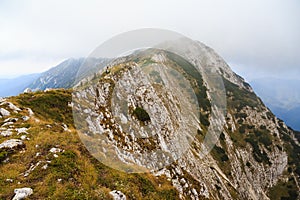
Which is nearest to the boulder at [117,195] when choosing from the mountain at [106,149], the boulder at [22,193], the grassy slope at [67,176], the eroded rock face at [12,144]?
the mountain at [106,149]

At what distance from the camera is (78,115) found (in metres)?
39.7

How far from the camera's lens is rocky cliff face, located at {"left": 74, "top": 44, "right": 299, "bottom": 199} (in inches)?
1575

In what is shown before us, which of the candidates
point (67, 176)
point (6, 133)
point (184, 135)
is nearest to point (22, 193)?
point (67, 176)

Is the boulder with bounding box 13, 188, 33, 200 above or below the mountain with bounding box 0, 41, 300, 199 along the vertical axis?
below

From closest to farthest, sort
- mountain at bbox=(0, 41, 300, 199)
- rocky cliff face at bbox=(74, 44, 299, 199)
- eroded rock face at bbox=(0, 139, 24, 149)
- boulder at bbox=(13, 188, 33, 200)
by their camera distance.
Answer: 1. boulder at bbox=(13, 188, 33, 200)
2. mountain at bbox=(0, 41, 300, 199)
3. eroded rock face at bbox=(0, 139, 24, 149)
4. rocky cliff face at bbox=(74, 44, 299, 199)

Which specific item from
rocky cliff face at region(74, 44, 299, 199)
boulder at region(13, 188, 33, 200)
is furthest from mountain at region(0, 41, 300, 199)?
rocky cliff face at region(74, 44, 299, 199)

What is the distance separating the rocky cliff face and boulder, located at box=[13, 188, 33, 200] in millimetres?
8698

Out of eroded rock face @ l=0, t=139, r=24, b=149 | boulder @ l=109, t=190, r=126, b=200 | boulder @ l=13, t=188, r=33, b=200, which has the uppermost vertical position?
boulder @ l=109, t=190, r=126, b=200

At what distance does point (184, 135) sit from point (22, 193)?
69.5m

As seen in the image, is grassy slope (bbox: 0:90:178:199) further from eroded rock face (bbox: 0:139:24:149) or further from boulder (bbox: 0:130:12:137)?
eroded rock face (bbox: 0:139:24:149)

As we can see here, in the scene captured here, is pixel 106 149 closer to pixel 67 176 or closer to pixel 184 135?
pixel 67 176

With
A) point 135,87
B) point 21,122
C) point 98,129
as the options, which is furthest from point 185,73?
point 21,122

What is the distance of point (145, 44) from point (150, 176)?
17.3 metres

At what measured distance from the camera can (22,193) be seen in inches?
532
